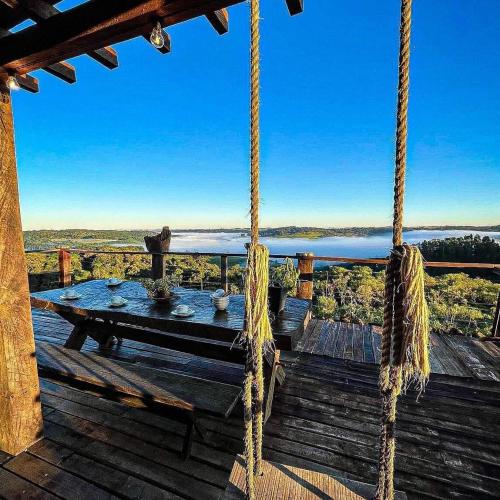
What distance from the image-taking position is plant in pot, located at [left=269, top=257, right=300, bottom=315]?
1.92m

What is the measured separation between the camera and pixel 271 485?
861 millimetres

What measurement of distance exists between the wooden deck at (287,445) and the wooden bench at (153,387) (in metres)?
0.21

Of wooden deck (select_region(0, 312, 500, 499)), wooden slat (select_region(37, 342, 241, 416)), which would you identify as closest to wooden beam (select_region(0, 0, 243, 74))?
wooden slat (select_region(37, 342, 241, 416))

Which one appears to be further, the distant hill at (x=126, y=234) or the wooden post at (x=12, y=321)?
the distant hill at (x=126, y=234)

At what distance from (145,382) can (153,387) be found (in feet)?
0.31

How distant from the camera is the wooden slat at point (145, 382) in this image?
1.43 metres

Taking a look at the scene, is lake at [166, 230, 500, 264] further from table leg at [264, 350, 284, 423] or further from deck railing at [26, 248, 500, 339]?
table leg at [264, 350, 284, 423]

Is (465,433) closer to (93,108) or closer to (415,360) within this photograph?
(415,360)

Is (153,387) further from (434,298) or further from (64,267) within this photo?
(434,298)

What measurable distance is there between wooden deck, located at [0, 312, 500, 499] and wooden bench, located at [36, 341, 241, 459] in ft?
0.68

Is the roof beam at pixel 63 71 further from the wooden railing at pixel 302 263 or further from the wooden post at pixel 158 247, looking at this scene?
the wooden post at pixel 158 247

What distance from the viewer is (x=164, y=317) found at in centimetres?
195

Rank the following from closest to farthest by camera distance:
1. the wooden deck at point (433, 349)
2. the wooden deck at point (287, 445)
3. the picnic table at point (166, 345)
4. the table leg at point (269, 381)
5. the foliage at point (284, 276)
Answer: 1. the wooden deck at point (287, 445)
2. the picnic table at point (166, 345)
3. the table leg at point (269, 381)
4. the foliage at point (284, 276)
5. the wooden deck at point (433, 349)

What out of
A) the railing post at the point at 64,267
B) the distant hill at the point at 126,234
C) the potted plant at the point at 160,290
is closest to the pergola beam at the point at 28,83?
the distant hill at the point at 126,234
